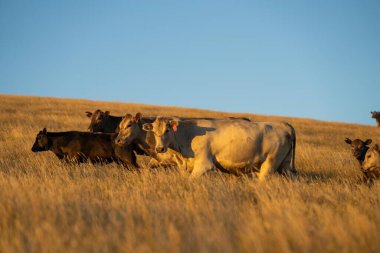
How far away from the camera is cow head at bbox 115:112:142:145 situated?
1081 cm

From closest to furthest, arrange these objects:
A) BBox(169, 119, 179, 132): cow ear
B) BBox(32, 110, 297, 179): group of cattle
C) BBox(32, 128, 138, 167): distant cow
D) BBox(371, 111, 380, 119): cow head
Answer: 1. BBox(169, 119, 179, 132): cow ear
2. BBox(32, 110, 297, 179): group of cattle
3. BBox(32, 128, 138, 167): distant cow
4. BBox(371, 111, 380, 119): cow head

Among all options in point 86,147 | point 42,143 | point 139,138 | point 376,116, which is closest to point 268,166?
point 139,138

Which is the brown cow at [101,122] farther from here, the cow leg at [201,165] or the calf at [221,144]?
the cow leg at [201,165]

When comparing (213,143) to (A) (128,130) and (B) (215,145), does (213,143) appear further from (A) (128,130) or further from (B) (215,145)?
(A) (128,130)

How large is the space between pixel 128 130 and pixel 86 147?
1.72m

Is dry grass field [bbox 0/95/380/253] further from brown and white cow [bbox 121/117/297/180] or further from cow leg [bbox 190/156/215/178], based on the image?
brown and white cow [bbox 121/117/297/180]

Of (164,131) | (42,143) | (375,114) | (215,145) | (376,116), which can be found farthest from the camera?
(375,114)

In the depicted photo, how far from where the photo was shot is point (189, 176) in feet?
30.0

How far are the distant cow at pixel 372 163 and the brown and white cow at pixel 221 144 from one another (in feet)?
7.76

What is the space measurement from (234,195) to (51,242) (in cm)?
361

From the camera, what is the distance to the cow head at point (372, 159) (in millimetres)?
11123

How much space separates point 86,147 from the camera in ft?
39.4

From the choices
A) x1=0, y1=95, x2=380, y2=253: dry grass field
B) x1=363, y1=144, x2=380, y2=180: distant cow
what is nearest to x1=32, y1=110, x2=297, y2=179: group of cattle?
x1=0, y1=95, x2=380, y2=253: dry grass field

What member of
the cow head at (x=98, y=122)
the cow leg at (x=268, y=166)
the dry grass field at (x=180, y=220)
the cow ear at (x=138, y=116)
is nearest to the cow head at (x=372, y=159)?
the cow leg at (x=268, y=166)
